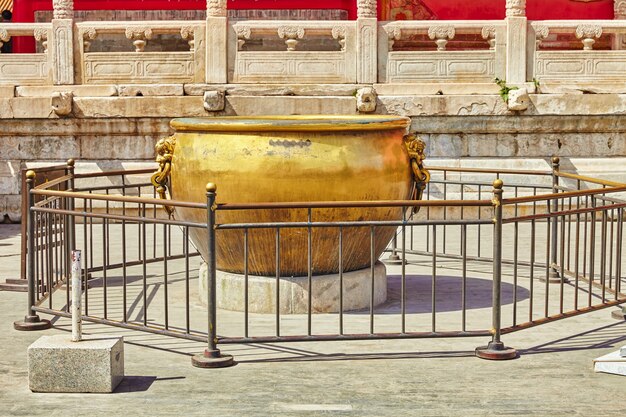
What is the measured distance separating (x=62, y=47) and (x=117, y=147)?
4.77ft

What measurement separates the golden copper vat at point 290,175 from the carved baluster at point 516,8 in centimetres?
649

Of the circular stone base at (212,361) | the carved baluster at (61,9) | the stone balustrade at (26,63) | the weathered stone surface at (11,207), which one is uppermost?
the carved baluster at (61,9)

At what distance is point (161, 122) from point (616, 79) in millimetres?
5881

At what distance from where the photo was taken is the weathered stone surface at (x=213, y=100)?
48.2ft

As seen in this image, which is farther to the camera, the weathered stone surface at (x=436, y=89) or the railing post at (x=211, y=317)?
the weathered stone surface at (x=436, y=89)

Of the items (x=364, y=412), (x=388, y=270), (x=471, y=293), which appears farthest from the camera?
(x=388, y=270)

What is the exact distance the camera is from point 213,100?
48.3ft

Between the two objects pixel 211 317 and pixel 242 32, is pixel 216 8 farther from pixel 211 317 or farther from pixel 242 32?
pixel 211 317

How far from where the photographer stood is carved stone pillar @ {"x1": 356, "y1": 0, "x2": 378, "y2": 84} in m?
15.0

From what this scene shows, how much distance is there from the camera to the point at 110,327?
A: 28.1 ft

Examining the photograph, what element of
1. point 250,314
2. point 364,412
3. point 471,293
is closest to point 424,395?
point 364,412

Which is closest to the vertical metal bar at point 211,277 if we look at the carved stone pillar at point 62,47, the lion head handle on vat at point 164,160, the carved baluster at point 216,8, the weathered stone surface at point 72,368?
the weathered stone surface at point 72,368

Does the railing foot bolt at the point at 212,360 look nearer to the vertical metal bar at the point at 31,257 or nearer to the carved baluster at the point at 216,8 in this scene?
the vertical metal bar at the point at 31,257

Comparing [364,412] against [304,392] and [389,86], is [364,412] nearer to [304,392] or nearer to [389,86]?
[304,392]
